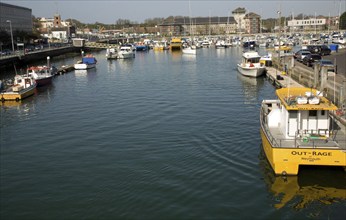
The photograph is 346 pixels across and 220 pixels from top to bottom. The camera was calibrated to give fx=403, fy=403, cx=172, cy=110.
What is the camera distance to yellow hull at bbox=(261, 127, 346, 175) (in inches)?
640

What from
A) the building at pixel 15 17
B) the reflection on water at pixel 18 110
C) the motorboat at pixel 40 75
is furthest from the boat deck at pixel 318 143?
the building at pixel 15 17

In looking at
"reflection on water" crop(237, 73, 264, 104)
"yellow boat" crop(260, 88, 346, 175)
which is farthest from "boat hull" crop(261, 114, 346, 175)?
"reflection on water" crop(237, 73, 264, 104)

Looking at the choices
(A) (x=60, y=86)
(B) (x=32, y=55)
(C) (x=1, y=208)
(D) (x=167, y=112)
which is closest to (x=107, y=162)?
(C) (x=1, y=208)

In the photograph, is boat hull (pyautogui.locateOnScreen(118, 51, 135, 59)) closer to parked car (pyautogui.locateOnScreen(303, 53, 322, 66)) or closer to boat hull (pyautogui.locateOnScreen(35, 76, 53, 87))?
boat hull (pyautogui.locateOnScreen(35, 76, 53, 87))

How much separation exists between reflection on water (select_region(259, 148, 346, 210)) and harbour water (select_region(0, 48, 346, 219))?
40 millimetres

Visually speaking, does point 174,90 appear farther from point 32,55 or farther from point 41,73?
point 32,55

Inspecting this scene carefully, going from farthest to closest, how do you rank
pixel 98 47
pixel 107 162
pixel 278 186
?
pixel 98 47, pixel 107 162, pixel 278 186

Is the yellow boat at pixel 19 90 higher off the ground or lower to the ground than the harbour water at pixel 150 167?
higher

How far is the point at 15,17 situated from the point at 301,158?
163599 millimetres

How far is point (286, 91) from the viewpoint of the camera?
68.6 feet

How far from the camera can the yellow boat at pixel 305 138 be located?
1638 centimetres

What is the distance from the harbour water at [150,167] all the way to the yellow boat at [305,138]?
0.99 m

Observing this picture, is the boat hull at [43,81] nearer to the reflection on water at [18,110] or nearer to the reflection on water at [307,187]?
the reflection on water at [18,110]

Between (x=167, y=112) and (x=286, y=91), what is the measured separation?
1278cm
